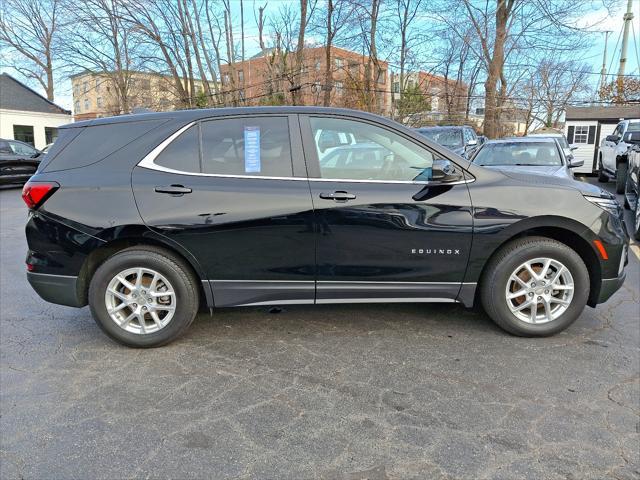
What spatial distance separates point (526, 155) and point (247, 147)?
22.7ft

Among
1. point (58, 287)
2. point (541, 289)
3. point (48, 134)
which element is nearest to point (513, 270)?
point (541, 289)

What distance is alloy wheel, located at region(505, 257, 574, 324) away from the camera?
12.0ft

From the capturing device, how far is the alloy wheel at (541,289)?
3643 mm

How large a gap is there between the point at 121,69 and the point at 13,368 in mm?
32136

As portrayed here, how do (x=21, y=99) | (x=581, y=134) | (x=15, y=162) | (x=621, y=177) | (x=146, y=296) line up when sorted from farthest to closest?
1. (x=21, y=99)
2. (x=581, y=134)
3. (x=15, y=162)
4. (x=621, y=177)
5. (x=146, y=296)

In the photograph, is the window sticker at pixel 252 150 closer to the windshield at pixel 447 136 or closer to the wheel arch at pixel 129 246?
the wheel arch at pixel 129 246

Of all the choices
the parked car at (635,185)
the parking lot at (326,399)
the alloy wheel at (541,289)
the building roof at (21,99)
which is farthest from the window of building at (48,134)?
the alloy wheel at (541,289)

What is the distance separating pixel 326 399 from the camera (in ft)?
9.54

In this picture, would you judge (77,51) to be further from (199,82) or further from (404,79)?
(404,79)

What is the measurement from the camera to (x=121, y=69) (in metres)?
31.1

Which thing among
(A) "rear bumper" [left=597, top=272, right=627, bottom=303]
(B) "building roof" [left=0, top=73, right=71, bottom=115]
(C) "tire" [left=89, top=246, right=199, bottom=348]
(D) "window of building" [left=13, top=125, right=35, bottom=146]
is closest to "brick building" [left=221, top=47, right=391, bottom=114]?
(D) "window of building" [left=13, top=125, right=35, bottom=146]

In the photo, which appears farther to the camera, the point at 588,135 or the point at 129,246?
the point at 588,135

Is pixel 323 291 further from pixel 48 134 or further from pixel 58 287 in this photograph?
pixel 48 134

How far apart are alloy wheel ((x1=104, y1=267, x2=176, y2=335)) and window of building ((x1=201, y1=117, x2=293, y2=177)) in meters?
0.93
